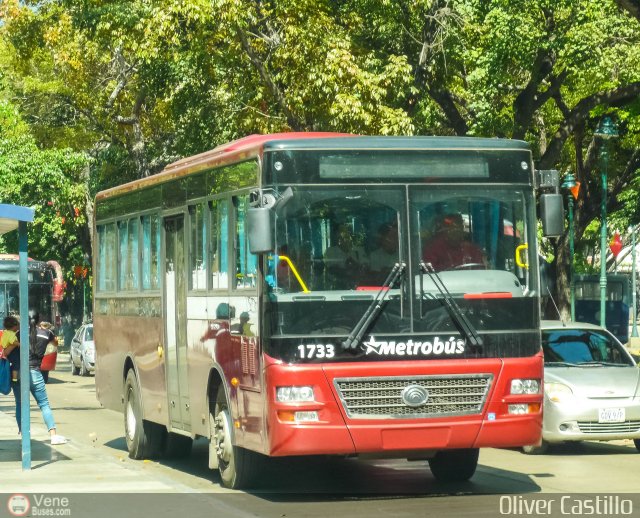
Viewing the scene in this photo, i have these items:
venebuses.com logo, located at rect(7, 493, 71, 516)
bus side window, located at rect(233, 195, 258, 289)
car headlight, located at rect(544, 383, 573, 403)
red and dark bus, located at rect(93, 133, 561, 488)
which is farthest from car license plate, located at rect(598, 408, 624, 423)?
venebuses.com logo, located at rect(7, 493, 71, 516)

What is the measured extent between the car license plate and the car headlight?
0.39 meters

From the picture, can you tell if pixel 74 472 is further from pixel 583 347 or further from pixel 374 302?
pixel 583 347

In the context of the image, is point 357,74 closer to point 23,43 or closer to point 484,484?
point 484,484

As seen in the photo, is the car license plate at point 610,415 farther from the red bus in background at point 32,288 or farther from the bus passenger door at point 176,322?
the red bus in background at point 32,288

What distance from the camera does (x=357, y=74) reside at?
23.6 meters

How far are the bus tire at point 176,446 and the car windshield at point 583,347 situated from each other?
176 inches

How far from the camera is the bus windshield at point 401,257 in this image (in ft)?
35.8

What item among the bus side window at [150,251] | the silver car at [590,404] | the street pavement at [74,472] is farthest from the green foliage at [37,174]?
the silver car at [590,404]

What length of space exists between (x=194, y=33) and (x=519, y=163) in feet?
45.1

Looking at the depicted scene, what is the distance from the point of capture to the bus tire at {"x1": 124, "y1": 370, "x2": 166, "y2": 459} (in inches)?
604

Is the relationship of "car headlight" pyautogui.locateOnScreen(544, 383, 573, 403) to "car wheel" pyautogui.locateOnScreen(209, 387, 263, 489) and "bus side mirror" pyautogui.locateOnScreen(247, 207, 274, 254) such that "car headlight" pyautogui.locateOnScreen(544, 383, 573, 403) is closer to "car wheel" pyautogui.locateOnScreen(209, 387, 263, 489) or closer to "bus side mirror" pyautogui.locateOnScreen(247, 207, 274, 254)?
"car wheel" pyautogui.locateOnScreen(209, 387, 263, 489)

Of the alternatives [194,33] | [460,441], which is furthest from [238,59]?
[460,441]

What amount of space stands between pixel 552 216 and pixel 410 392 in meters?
1.95

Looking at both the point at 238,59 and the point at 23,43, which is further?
the point at 23,43
